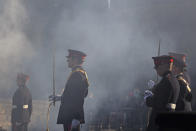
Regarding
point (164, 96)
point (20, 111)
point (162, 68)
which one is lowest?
point (20, 111)

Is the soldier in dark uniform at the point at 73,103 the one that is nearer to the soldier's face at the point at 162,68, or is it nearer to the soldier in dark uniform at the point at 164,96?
the soldier in dark uniform at the point at 164,96

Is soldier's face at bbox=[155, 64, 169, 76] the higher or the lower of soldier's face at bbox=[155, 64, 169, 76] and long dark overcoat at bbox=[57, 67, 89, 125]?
the higher

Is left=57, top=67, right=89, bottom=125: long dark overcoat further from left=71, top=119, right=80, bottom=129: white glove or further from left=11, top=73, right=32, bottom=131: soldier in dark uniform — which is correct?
left=11, top=73, right=32, bottom=131: soldier in dark uniform

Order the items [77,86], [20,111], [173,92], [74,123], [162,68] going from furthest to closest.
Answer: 1. [20,111]
2. [77,86]
3. [74,123]
4. [162,68]
5. [173,92]

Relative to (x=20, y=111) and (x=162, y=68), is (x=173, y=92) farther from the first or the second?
(x=20, y=111)

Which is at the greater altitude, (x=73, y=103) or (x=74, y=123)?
(x=73, y=103)

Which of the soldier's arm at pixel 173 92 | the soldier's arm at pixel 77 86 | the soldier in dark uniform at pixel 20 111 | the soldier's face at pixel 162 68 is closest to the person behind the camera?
the soldier's arm at pixel 173 92

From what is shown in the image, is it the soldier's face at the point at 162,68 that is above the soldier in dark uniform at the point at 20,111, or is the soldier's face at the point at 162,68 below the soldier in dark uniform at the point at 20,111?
above

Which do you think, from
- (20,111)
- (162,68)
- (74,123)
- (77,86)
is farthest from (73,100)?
(20,111)

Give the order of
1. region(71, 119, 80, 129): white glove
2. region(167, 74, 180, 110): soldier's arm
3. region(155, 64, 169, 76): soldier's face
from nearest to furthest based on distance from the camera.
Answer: region(167, 74, 180, 110): soldier's arm, region(155, 64, 169, 76): soldier's face, region(71, 119, 80, 129): white glove

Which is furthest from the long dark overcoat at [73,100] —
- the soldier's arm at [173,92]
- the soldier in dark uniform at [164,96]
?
the soldier's arm at [173,92]

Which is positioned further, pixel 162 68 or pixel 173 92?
pixel 162 68

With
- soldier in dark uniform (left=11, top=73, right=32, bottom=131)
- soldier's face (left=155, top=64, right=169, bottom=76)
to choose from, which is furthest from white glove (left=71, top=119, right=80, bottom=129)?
soldier in dark uniform (left=11, top=73, right=32, bottom=131)

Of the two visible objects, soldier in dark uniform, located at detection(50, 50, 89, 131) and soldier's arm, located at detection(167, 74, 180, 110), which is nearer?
soldier's arm, located at detection(167, 74, 180, 110)
